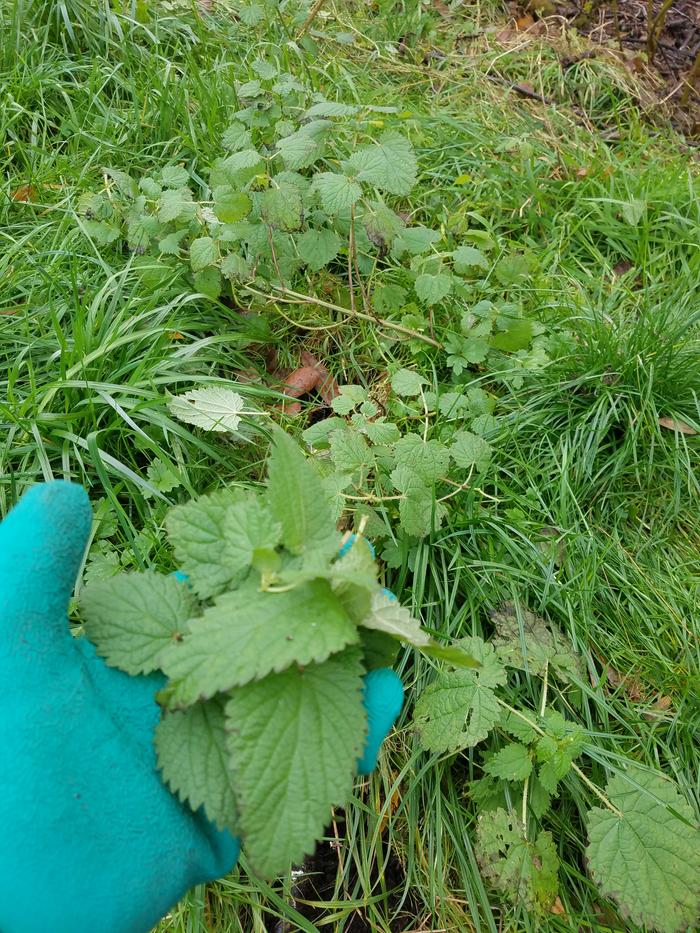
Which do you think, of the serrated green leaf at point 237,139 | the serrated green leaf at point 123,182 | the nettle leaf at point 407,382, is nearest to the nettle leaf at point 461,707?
the nettle leaf at point 407,382

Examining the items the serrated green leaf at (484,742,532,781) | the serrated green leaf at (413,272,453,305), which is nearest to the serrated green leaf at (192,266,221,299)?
the serrated green leaf at (413,272,453,305)

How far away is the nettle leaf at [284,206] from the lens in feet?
6.26

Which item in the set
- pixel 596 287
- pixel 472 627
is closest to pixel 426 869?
pixel 472 627

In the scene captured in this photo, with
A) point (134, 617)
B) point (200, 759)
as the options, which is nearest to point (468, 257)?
point (134, 617)

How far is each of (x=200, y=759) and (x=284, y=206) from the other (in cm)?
146

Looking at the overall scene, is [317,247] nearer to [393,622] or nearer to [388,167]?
[388,167]

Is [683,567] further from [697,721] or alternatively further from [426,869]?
[426,869]

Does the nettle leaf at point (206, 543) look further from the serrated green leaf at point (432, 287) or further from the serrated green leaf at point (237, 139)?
the serrated green leaf at point (237, 139)

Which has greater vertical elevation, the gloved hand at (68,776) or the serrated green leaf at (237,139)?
the serrated green leaf at (237,139)

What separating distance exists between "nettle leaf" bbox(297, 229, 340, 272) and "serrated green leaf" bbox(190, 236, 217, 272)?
0.82 ft

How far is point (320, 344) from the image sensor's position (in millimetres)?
2340

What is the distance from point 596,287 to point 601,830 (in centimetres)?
184

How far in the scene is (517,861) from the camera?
1497mm

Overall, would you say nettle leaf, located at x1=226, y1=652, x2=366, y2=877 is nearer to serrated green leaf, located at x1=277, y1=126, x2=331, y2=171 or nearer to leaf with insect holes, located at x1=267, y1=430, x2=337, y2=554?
leaf with insect holes, located at x1=267, y1=430, x2=337, y2=554
